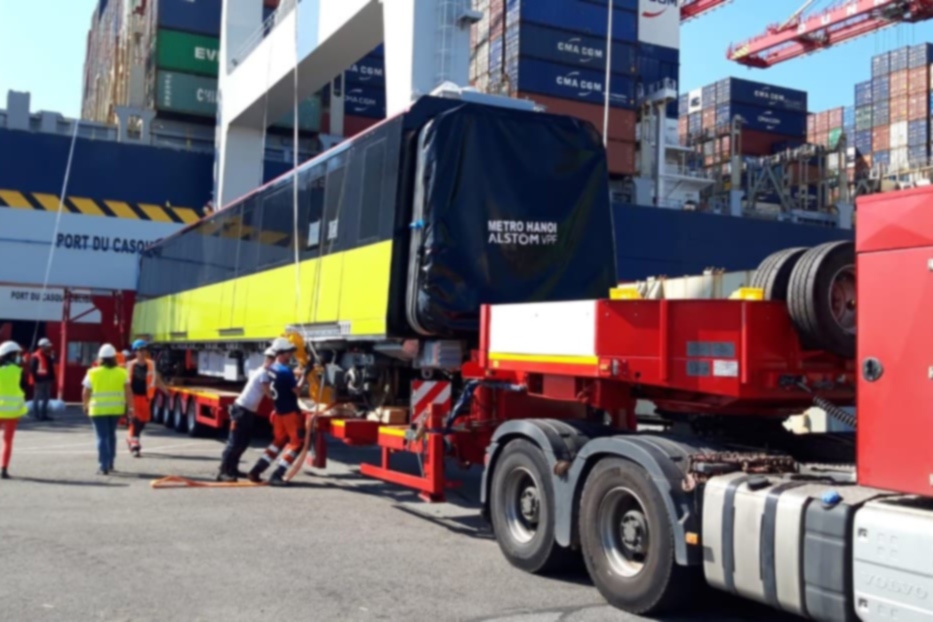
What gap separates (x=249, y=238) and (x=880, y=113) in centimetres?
4025

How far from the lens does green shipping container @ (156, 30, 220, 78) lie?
3069 centimetres

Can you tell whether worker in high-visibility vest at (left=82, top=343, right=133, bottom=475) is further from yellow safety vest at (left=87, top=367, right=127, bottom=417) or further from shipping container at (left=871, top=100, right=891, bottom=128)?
shipping container at (left=871, top=100, right=891, bottom=128)

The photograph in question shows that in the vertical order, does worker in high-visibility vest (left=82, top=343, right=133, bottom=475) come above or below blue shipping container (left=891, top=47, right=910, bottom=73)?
below

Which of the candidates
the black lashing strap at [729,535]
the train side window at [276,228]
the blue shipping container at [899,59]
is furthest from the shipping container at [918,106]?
the black lashing strap at [729,535]

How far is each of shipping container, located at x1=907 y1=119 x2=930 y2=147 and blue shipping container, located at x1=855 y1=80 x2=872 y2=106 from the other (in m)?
3.20

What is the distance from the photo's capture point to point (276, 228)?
1150 centimetres

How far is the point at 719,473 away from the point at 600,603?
122 cm

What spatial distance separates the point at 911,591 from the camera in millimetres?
3984

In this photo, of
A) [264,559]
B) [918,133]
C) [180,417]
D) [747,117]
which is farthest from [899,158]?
[264,559]

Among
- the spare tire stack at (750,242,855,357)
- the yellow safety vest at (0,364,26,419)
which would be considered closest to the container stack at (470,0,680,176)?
the yellow safety vest at (0,364,26,419)

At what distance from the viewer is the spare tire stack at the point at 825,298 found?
523cm

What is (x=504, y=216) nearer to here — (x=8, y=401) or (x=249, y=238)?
(x=249, y=238)

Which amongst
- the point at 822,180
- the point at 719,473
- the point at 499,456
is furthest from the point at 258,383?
the point at 822,180

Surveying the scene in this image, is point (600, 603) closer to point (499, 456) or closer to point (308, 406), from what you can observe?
point (499, 456)
